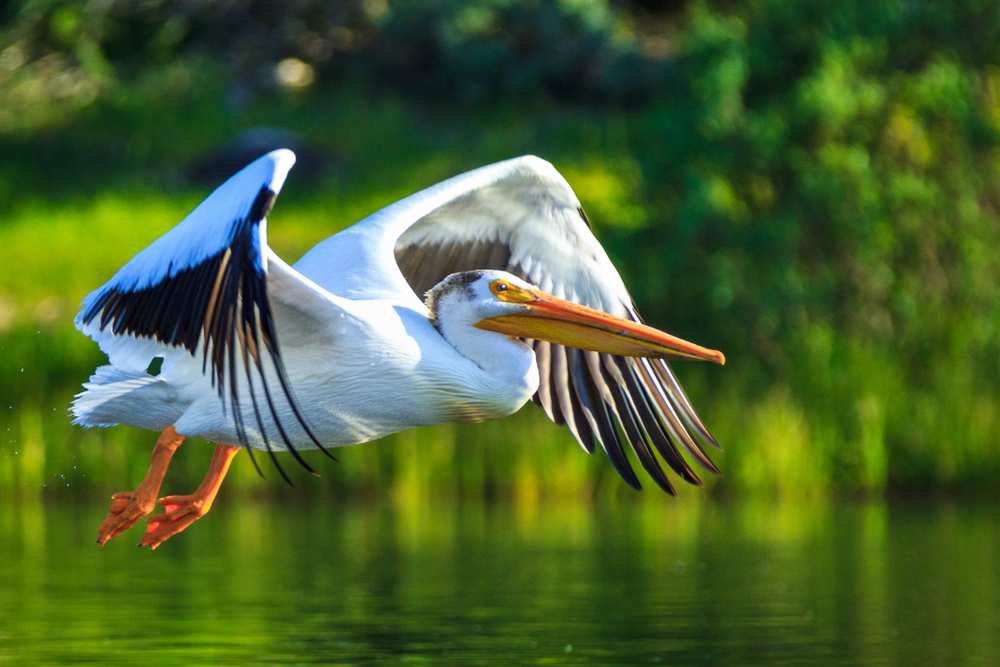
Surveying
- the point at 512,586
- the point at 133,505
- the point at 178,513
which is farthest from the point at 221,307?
the point at 512,586

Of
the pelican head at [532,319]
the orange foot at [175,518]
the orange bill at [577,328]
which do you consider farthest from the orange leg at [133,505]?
the orange bill at [577,328]

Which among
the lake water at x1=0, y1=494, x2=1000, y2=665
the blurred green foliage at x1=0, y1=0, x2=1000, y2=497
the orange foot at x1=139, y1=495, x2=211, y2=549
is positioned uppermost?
the blurred green foliage at x1=0, y1=0, x2=1000, y2=497

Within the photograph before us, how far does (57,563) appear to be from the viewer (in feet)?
37.9

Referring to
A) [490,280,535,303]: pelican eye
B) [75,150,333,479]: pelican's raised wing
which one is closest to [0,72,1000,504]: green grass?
[490,280,535,303]: pelican eye

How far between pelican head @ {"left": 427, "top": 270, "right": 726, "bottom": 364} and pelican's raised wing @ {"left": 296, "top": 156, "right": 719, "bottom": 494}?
1038 millimetres

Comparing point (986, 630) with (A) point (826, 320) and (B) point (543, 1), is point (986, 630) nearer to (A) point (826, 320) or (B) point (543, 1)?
(A) point (826, 320)

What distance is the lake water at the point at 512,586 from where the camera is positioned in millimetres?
8297

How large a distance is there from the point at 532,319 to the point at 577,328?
9.0 inches

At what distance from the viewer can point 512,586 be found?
10.7 m

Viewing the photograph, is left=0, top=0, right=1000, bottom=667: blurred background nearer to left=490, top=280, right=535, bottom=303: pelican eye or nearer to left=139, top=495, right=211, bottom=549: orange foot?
left=139, top=495, right=211, bottom=549: orange foot

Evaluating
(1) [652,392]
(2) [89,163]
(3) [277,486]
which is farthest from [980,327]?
(2) [89,163]

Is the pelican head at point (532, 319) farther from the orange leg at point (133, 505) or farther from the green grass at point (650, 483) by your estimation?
the green grass at point (650, 483)

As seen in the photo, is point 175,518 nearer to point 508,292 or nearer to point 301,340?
point 301,340

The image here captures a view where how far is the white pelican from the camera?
240 inches
